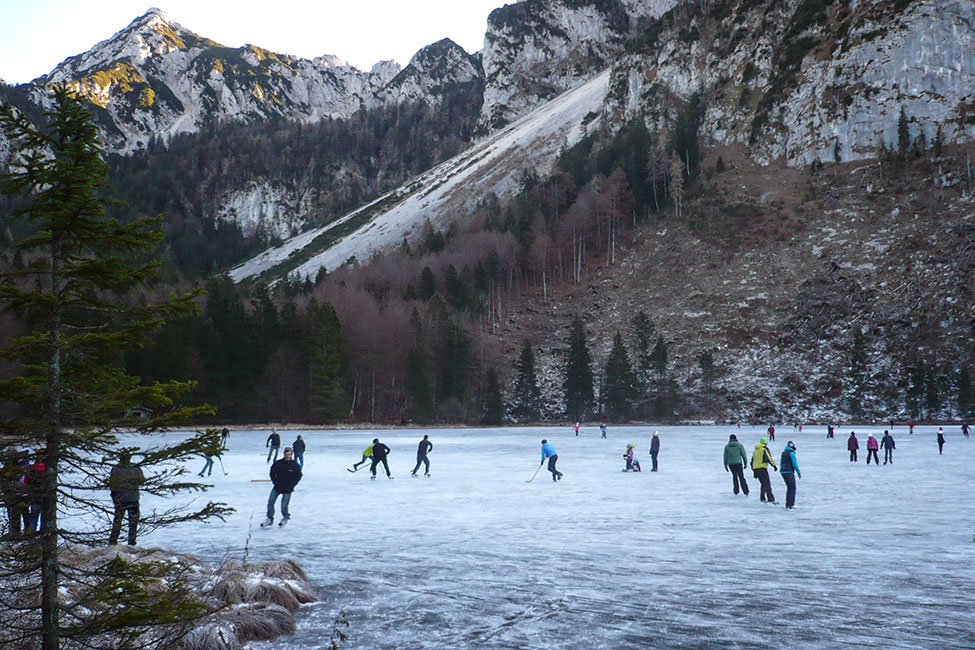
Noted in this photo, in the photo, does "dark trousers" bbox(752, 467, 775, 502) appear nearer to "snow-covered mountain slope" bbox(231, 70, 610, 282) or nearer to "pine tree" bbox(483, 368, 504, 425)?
"pine tree" bbox(483, 368, 504, 425)

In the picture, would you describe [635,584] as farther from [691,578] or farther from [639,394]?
[639,394]

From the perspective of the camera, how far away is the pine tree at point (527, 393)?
82688 millimetres

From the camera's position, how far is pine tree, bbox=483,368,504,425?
78.2 meters

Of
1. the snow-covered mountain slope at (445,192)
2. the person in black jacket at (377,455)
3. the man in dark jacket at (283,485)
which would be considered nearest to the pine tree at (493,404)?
the person in black jacket at (377,455)

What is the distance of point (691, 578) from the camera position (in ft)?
33.1

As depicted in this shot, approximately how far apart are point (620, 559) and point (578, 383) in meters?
71.2

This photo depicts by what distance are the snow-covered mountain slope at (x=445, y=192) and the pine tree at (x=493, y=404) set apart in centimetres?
6482

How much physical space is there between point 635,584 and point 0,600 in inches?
316

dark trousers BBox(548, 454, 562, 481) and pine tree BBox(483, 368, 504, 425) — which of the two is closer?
dark trousers BBox(548, 454, 562, 481)

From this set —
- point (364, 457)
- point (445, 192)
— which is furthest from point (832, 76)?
point (364, 457)

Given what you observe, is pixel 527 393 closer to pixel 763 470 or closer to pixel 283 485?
pixel 763 470

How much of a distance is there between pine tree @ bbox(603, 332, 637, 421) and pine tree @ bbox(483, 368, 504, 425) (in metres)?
14.2

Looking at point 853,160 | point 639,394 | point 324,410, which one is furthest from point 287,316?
point 853,160

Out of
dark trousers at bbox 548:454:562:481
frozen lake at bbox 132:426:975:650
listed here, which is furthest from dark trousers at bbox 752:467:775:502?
dark trousers at bbox 548:454:562:481
